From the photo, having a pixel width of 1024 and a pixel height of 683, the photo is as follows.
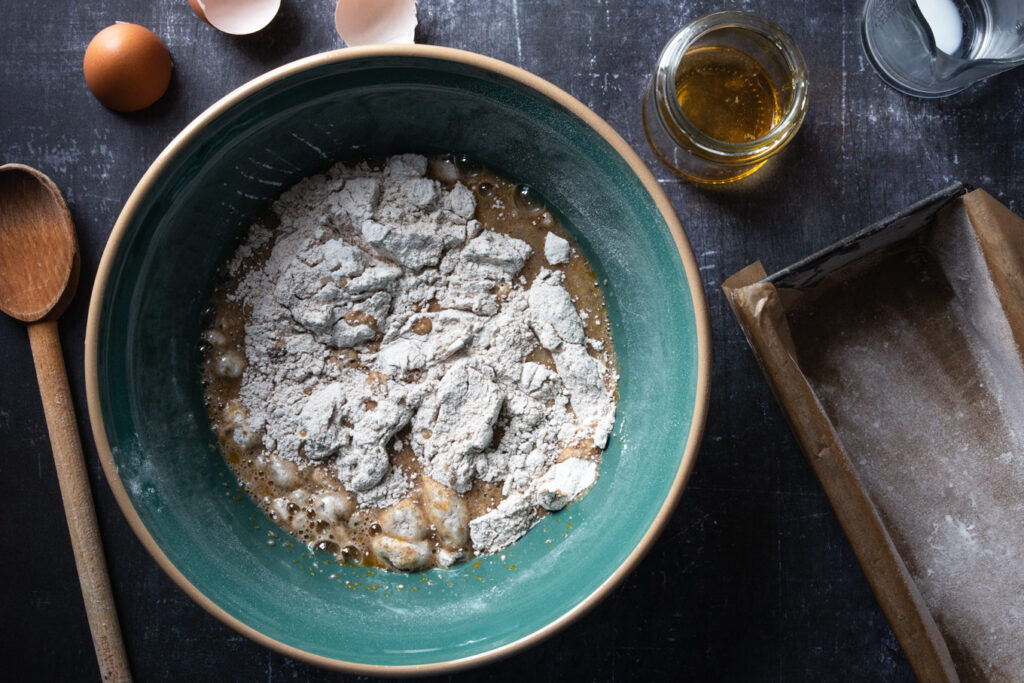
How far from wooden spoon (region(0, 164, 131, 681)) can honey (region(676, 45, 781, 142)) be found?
0.89 meters

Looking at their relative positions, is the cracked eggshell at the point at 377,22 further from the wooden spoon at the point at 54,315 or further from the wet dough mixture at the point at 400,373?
the wooden spoon at the point at 54,315

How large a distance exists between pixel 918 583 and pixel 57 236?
4.28ft

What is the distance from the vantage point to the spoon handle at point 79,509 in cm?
98

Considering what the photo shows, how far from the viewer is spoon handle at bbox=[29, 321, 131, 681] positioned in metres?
0.98

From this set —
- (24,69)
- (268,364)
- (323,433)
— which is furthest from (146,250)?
(24,69)

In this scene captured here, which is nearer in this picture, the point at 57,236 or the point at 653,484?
the point at 653,484

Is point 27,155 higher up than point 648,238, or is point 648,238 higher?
point 27,155

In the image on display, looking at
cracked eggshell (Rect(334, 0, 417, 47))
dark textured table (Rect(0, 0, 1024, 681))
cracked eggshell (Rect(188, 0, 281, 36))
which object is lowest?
dark textured table (Rect(0, 0, 1024, 681))

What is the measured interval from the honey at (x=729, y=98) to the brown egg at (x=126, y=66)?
725 mm

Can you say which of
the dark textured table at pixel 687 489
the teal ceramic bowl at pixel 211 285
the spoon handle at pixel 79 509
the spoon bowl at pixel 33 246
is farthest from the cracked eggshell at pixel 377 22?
the spoon handle at pixel 79 509

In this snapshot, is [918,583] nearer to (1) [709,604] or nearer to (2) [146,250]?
(1) [709,604]

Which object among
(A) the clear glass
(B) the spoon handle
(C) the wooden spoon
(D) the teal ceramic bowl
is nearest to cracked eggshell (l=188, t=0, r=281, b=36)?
(D) the teal ceramic bowl

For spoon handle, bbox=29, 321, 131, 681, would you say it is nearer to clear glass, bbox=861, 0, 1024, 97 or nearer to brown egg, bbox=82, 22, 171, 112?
brown egg, bbox=82, 22, 171, 112

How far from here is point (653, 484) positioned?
0.87 m
